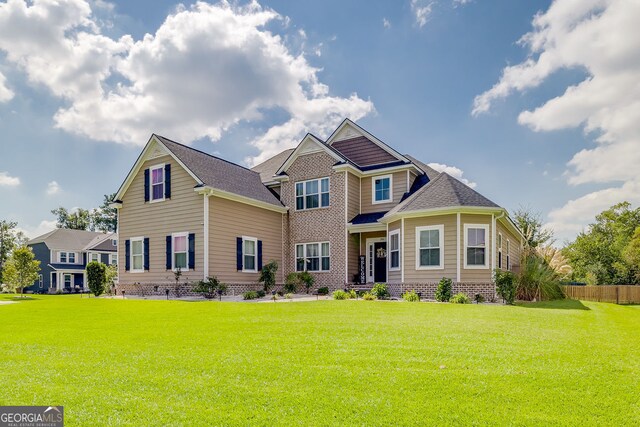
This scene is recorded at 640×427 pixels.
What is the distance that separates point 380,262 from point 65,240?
139ft

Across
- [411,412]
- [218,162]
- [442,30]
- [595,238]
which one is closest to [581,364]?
[411,412]

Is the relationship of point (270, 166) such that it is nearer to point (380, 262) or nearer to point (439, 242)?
point (380, 262)

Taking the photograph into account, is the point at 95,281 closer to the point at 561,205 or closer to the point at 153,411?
the point at 153,411

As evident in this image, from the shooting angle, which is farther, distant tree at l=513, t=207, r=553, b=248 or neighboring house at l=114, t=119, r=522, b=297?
distant tree at l=513, t=207, r=553, b=248

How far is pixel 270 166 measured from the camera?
26625mm

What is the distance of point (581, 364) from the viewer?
5133 millimetres

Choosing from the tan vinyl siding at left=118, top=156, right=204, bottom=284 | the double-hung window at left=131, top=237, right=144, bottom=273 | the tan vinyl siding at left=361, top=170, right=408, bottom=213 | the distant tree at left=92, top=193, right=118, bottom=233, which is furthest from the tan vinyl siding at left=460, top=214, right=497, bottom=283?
the distant tree at left=92, top=193, right=118, bottom=233

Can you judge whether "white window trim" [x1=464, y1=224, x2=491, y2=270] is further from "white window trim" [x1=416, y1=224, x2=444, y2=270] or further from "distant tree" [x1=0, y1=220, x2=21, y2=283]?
"distant tree" [x1=0, y1=220, x2=21, y2=283]

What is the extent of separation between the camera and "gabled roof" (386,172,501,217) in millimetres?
16891

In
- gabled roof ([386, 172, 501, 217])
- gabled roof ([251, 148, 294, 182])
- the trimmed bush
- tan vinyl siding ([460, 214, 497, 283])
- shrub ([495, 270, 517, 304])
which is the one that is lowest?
the trimmed bush

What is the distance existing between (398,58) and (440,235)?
7284 mm

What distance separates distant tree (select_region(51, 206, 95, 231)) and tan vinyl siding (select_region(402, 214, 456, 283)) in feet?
209

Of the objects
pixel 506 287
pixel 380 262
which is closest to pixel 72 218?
pixel 380 262

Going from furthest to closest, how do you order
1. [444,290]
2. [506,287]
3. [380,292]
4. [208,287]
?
[208,287], [380,292], [444,290], [506,287]
